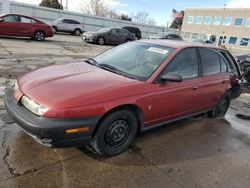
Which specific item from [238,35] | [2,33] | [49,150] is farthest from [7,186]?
[238,35]

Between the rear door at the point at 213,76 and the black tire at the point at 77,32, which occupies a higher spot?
the rear door at the point at 213,76

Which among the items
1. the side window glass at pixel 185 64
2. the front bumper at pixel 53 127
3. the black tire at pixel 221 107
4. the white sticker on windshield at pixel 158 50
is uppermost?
the white sticker on windshield at pixel 158 50

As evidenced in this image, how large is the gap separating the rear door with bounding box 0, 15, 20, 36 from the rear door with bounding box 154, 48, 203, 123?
42.8 feet

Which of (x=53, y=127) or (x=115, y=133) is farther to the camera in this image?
(x=115, y=133)

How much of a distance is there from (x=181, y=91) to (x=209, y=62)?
1107 millimetres

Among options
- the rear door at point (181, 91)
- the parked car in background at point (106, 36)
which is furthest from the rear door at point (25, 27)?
the rear door at point (181, 91)

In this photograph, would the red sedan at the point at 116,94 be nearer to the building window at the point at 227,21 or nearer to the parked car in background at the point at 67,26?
the parked car in background at the point at 67,26

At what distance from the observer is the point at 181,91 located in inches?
162

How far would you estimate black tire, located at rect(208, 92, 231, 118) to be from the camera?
546cm

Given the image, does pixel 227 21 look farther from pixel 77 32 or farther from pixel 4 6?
pixel 4 6

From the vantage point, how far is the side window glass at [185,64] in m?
3.98

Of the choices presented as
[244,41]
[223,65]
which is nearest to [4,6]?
[223,65]

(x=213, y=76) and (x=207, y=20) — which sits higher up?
(x=207, y=20)

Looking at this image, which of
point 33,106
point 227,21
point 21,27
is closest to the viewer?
point 33,106
